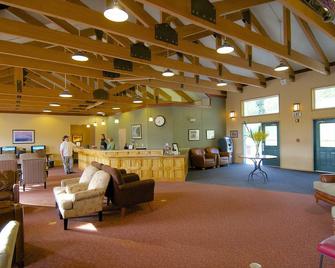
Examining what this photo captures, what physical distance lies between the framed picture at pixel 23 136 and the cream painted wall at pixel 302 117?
11.6 metres

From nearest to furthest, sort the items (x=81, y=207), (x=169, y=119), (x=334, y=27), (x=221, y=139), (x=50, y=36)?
(x=81, y=207), (x=50, y=36), (x=334, y=27), (x=169, y=119), (x=221, y=139)

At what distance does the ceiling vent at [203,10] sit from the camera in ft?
12.1

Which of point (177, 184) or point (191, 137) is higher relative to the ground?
point (191, 137)

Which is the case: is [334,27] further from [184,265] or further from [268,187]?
[184,265]

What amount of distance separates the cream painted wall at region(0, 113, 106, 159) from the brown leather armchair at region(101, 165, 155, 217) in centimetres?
1021

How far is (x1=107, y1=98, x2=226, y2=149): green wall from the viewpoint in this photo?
34.6ft

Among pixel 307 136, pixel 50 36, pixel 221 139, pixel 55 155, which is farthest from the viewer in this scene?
pixel 55 155

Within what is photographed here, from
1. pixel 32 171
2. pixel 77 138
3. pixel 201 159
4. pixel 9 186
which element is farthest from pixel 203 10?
pixel 77 138

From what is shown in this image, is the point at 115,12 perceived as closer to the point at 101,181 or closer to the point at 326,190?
the point at 101,181

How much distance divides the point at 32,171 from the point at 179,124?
19.6 feet

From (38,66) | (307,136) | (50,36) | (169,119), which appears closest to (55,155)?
(169,119)

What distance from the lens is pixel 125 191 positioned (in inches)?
170

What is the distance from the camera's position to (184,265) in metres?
2.72

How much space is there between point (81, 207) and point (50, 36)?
3.03 m
